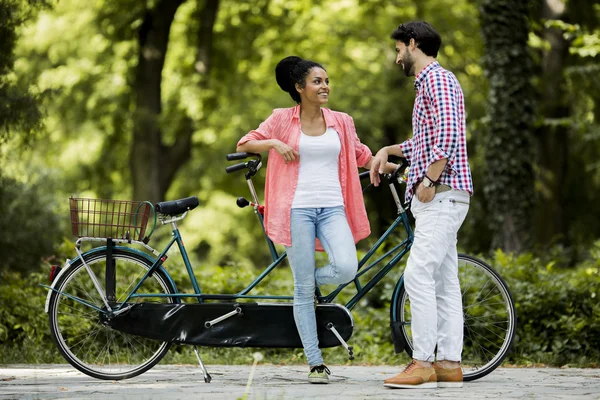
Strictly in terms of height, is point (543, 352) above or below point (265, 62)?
below

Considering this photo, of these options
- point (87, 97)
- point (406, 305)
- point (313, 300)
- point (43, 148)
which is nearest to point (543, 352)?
point (406, 305)

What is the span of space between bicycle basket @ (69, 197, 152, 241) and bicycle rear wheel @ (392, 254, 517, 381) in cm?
168

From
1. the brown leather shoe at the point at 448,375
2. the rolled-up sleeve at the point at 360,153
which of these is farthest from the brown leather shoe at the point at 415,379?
the rolled-up sleeve at the point at 360,153

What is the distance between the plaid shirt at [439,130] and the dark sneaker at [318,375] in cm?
118

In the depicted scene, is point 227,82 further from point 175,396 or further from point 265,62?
point 175,396

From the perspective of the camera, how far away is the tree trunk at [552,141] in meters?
18.5

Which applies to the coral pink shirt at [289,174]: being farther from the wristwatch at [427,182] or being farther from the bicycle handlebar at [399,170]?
the wristwatch at [427,182]

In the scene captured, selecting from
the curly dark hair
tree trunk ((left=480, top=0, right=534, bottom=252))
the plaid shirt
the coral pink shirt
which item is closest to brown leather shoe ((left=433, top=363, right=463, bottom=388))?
the coral pink shirt

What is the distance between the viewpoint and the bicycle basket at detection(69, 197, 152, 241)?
5586mm

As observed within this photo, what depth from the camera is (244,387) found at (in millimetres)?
5316

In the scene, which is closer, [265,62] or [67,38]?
[67,38]

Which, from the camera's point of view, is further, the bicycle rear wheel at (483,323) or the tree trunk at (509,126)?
the tree trunk at (509,126)

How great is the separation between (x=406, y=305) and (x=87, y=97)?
1613 centimetres

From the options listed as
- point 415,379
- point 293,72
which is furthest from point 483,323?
point 293,72
